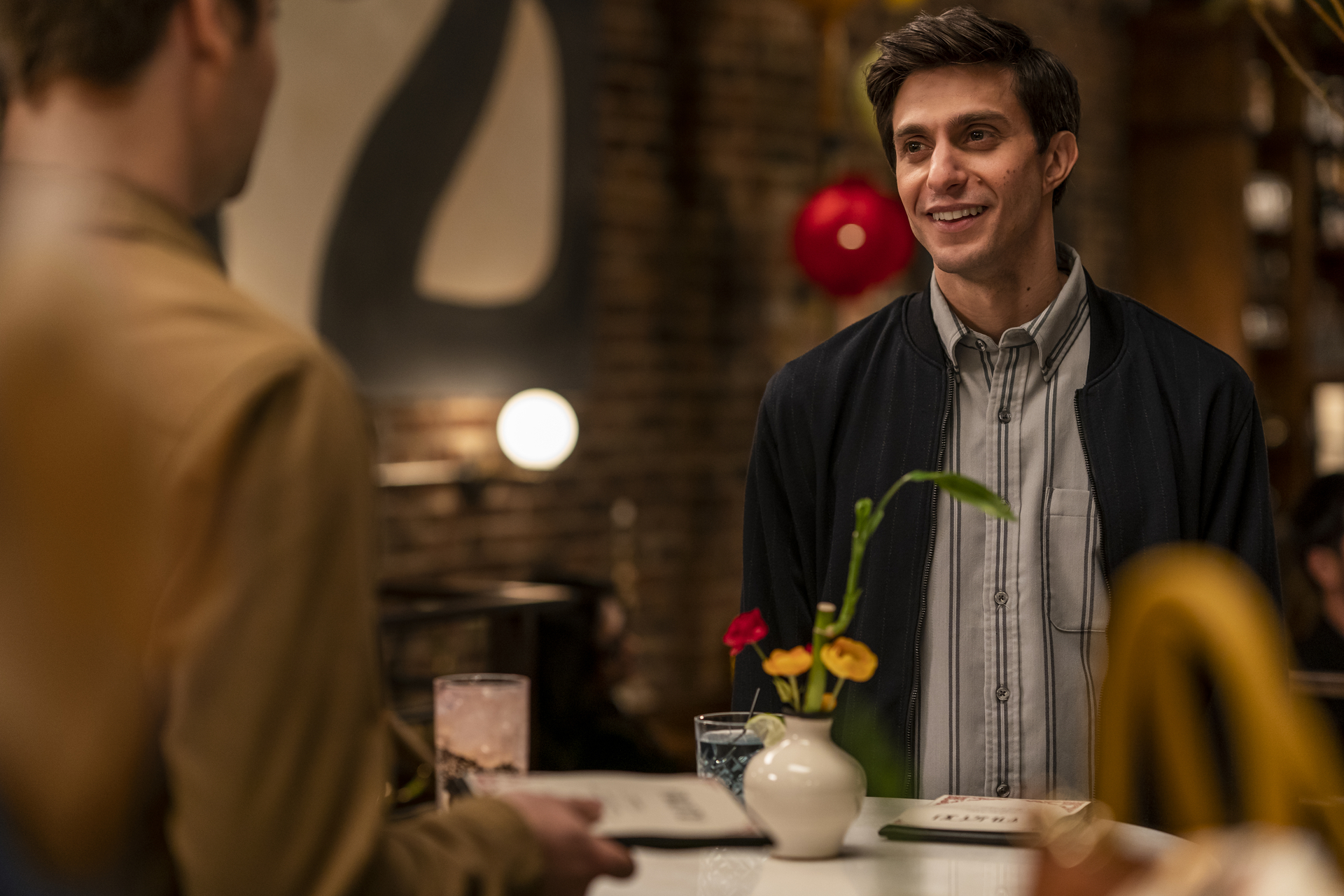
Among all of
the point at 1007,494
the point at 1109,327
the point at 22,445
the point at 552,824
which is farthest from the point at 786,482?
the point at 22,445

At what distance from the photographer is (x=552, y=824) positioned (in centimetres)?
94

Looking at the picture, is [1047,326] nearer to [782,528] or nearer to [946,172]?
[946,172]

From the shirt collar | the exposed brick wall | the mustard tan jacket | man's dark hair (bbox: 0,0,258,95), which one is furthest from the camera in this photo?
the exposed brick wall

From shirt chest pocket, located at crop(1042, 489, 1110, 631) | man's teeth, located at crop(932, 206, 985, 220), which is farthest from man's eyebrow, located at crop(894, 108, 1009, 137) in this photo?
shirt chest pocket, located at crop(1042, 489, 1110, 631)

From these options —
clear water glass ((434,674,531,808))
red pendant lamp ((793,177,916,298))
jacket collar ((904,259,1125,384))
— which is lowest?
clear water glass ((434,674,531,808))

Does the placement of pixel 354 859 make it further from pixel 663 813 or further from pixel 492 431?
pixel 492 431

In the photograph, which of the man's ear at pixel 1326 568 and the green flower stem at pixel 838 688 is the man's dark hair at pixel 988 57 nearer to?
the green flower stem at pixel 838 688

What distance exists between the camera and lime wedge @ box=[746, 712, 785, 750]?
1346 millimetres

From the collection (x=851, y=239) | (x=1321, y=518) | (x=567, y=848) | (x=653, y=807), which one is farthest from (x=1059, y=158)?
(x=851, y=239)

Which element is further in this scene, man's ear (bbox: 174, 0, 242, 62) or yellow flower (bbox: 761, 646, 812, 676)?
yellow flower (bbox: 761, 646, 812, 676)

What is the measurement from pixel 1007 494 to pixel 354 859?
3.65ft

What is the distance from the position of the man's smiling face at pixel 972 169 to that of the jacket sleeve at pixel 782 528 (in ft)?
0.92

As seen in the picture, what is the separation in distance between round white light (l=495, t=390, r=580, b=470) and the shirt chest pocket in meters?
2.89

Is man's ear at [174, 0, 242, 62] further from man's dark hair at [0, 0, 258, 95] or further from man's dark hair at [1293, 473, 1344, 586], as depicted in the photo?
man's dark hair at [1293, 473, 1344, 586]
